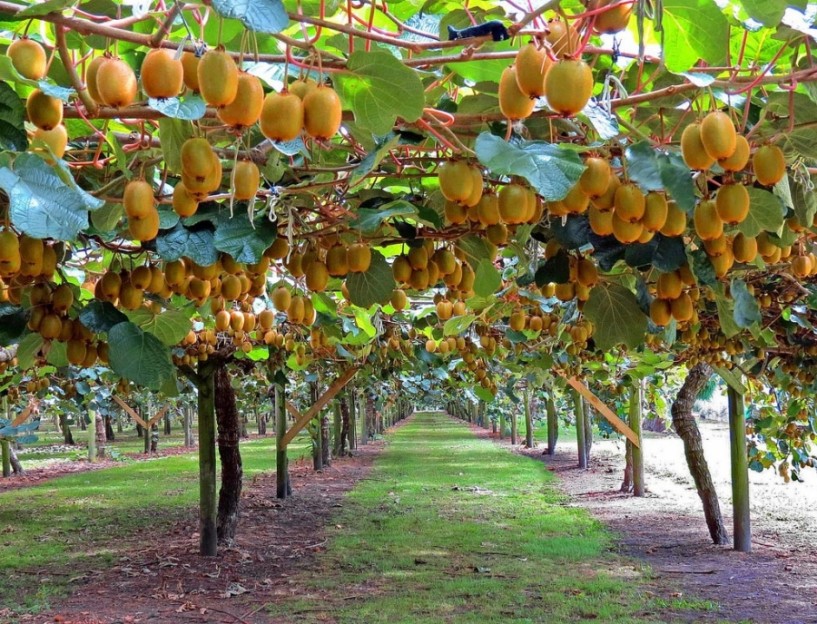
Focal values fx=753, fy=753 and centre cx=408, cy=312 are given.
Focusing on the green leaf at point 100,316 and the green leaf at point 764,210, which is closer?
the green leaf at point 764,210

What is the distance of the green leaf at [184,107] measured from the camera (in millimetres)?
1409

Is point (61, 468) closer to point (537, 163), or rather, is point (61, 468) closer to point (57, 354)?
point (57, 354)

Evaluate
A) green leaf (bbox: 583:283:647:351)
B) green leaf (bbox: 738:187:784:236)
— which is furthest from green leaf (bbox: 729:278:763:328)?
green leaf (bbox: 738:187:784:236)

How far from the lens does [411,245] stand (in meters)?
2.44

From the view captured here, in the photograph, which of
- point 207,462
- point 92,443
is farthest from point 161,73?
point 92,443

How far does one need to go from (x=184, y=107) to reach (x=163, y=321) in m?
1.82

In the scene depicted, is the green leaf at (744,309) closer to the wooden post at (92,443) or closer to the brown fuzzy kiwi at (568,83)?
the brown fuzzy kiwi at (568,83)

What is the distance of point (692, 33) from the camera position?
1545 millimetres

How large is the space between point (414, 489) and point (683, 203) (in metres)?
14.0

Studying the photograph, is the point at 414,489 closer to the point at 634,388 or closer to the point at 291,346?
the point at 634,388

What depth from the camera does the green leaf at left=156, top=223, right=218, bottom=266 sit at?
2.14 metres

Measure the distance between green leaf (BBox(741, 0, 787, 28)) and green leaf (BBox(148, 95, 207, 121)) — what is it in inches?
42.3

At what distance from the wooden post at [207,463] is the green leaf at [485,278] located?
6.36 m

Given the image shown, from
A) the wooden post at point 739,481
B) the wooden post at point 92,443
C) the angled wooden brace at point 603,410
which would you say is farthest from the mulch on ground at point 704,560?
the wooden post at point 92,443
